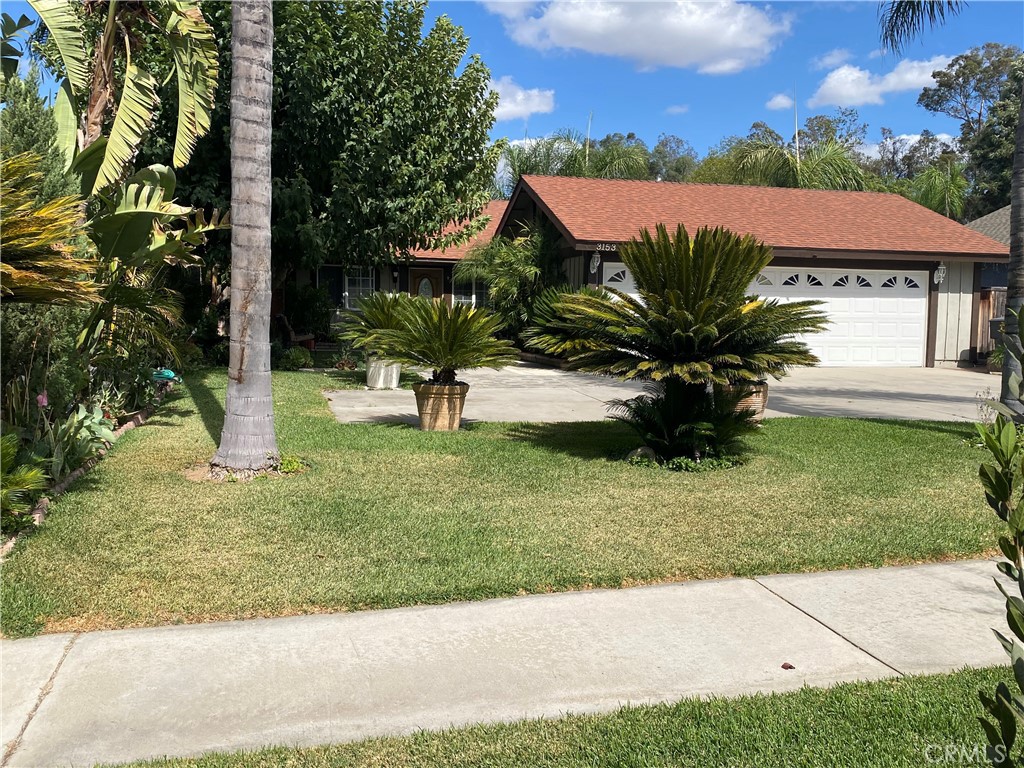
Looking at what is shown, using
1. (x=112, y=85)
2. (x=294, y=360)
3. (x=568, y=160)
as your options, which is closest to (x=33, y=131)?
(x=112, y=85)

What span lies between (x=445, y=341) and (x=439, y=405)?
843mm

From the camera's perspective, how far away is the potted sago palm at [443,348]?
31.5ft

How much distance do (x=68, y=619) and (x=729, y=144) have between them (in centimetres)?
4911

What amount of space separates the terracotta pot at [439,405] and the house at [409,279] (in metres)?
13.4

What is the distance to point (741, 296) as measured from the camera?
25.8 feet

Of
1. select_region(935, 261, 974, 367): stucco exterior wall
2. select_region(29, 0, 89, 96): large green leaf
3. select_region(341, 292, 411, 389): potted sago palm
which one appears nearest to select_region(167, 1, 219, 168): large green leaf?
select_region(29, 0, 89, 96): large green leaf

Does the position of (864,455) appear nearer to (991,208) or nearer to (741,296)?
(741,296)

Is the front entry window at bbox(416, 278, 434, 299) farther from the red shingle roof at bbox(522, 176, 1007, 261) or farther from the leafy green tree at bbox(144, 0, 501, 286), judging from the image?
the leafy green tree at bbox(144, 0, 501, 286)

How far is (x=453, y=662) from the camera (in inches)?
148

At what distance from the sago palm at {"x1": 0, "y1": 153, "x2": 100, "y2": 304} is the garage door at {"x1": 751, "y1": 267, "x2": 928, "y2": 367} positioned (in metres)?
18.1

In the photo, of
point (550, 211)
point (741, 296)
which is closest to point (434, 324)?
point (741, 296)

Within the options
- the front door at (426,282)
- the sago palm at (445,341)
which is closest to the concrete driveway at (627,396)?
the sago palm at (445,341)

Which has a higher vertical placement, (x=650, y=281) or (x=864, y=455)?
(x=650, y=281)

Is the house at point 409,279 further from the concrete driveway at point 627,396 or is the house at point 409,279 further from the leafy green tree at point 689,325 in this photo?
the leafy green tree at point 689,325
